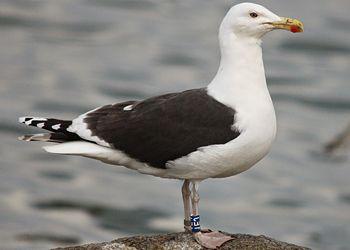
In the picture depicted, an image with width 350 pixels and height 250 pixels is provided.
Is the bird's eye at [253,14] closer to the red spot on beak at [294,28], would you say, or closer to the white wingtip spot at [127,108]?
the red spot on beak at [294,28]

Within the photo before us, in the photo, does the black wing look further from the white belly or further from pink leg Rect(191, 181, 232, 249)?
pink leg Rect(191, 181, 232, 249)

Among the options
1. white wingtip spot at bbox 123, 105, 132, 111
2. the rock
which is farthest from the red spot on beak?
the rock

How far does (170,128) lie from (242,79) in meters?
0.66

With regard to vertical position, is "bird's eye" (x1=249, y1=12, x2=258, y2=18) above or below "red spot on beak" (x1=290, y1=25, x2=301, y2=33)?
above

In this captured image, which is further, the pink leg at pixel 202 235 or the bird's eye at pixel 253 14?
the bird's eye at pixel 253 14

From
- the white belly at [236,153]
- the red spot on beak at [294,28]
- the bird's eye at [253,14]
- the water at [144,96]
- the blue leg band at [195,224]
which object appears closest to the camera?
the white belly at [236,153]

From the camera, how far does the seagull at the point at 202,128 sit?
8.98 meters

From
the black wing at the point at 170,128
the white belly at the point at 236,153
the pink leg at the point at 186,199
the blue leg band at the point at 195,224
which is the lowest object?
the blue leg band at the point at 195,224

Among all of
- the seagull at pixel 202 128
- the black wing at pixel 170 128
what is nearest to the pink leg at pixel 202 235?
the seagull at pixel 202 128

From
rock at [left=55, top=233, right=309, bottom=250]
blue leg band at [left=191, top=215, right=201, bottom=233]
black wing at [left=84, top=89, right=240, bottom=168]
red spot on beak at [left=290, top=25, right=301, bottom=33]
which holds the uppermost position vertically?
red spot on beak at [left=290, top=25, right=301, bottom=33]

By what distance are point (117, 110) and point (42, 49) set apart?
20.0 metres

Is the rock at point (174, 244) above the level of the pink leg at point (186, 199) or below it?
below

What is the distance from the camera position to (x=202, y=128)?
9.12 metres

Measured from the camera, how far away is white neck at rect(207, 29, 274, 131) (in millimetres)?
9070
